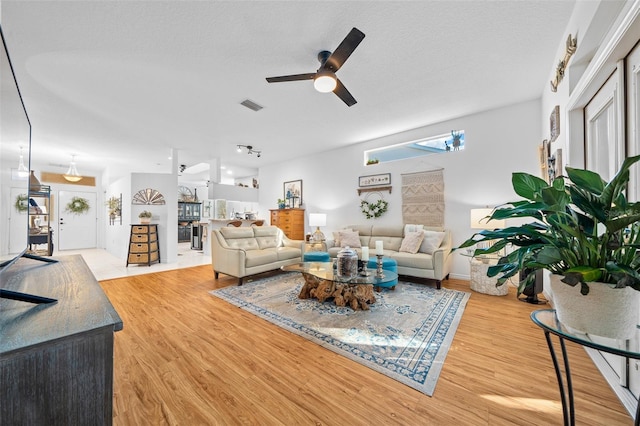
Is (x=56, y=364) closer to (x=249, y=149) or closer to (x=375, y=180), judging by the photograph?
(x=375, y=180)

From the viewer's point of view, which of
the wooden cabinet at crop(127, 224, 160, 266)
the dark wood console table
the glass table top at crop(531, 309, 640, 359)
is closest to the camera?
the dark wood console table

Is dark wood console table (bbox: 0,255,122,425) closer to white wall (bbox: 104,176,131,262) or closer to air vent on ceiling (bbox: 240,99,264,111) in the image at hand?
air vent on ceiling (bbox: 240,99,264,111)

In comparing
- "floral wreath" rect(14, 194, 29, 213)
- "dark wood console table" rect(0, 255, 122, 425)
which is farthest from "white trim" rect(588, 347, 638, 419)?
"floral wreath" rect(14, 194, 29, 213)

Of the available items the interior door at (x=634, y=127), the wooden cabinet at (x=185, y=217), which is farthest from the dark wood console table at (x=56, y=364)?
the wooden cabinet at (x=185, y=217)

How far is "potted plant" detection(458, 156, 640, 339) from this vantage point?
2.51 ft

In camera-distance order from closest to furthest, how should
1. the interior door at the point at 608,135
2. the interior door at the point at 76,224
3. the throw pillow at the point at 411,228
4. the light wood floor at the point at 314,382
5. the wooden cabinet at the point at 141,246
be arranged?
1. the light wood floor at the point at 314,382
2. the interior door at the point at 608,135
3. the throw pillow at the point at 411,228
4. the wooden cabinet at the point at 141,246
5. the interior door at the point at 76,224

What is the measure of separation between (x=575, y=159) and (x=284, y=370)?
10.3 feet

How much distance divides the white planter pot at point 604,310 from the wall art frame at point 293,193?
20.3 feet

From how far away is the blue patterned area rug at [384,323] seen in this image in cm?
187

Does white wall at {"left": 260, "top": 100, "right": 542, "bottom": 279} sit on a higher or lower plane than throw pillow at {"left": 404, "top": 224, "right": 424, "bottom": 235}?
higher

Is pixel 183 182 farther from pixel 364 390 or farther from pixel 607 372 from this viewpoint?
pixel 607 372

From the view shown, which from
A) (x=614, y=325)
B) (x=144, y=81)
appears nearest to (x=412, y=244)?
(x=614, y=325)

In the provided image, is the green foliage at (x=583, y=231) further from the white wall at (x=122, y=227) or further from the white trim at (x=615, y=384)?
the white wall at (x=122, y=227)

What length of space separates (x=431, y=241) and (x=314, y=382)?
10.4 ft
